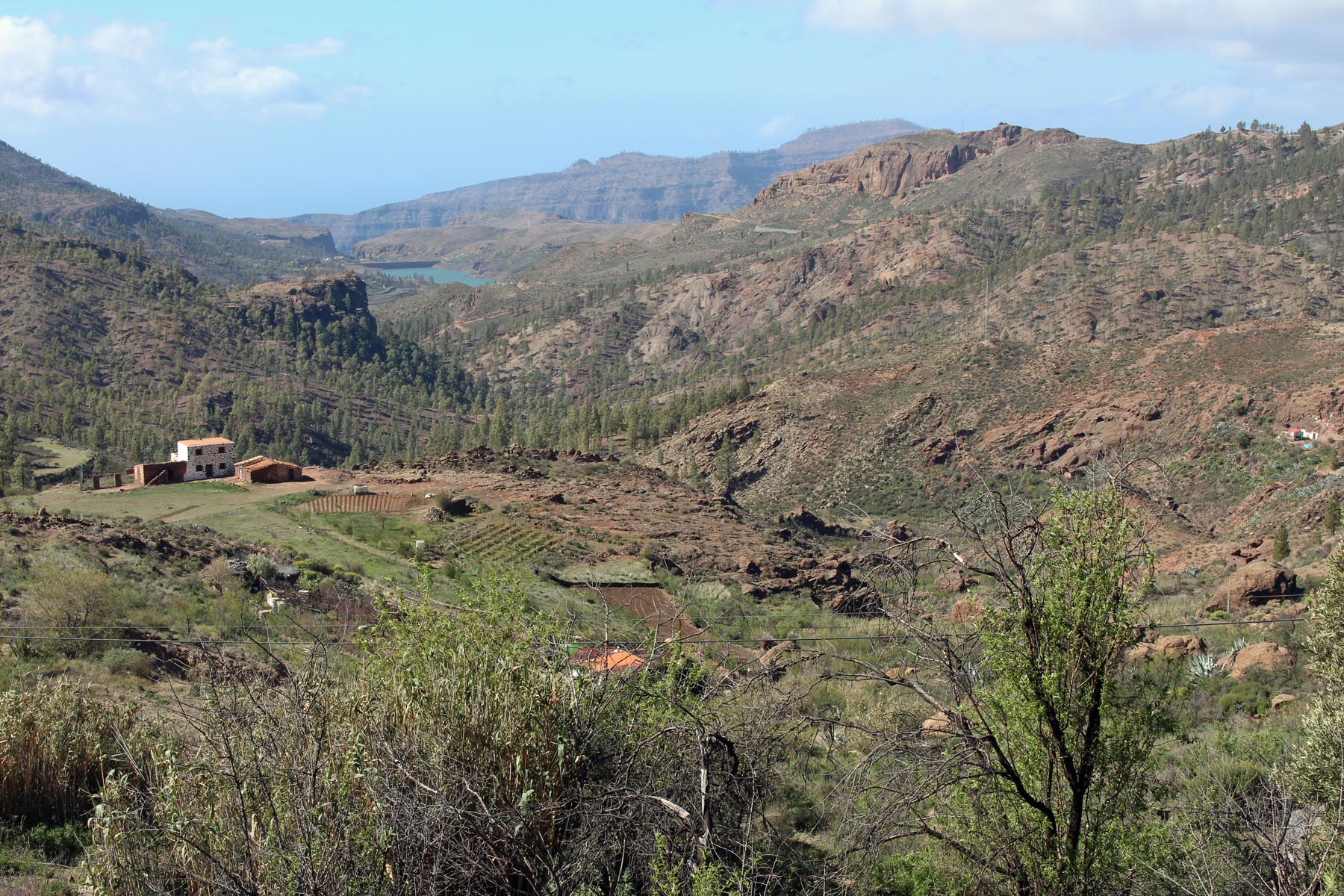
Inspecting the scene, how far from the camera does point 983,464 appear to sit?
5809 cm

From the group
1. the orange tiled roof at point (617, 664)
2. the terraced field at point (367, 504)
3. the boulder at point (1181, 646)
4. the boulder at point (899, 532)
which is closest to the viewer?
the boulder at point (899, 532)

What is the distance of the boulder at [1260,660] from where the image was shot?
2314 cm

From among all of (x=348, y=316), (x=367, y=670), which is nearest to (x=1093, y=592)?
(x=367, y=670)

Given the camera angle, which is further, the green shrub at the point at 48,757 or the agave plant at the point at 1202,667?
the agave plant at the point at 1202,667

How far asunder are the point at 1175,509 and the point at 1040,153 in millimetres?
129400

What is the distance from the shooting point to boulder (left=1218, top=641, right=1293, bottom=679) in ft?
75.9

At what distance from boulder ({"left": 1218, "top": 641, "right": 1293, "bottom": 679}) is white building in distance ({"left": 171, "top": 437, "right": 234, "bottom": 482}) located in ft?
150

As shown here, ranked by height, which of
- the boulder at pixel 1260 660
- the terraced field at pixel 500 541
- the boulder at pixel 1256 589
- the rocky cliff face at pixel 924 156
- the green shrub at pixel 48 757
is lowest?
the terraced field at pixel 500 541

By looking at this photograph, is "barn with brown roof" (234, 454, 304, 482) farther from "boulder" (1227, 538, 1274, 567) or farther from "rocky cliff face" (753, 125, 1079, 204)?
"rocky cliff face" (753, 125, 1079, 204)

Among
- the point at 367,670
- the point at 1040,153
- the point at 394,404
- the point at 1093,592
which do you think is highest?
the point at 1040,153

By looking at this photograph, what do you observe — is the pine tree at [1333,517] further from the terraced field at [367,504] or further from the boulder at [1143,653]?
the terraced field at [367,504]

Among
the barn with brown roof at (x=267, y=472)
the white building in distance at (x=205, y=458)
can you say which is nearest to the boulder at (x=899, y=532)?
the barn with brown roof at (x=267, y=472)

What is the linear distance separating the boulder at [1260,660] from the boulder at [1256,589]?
21.6 feet

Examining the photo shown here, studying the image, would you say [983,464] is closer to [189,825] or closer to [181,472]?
[181,472]
